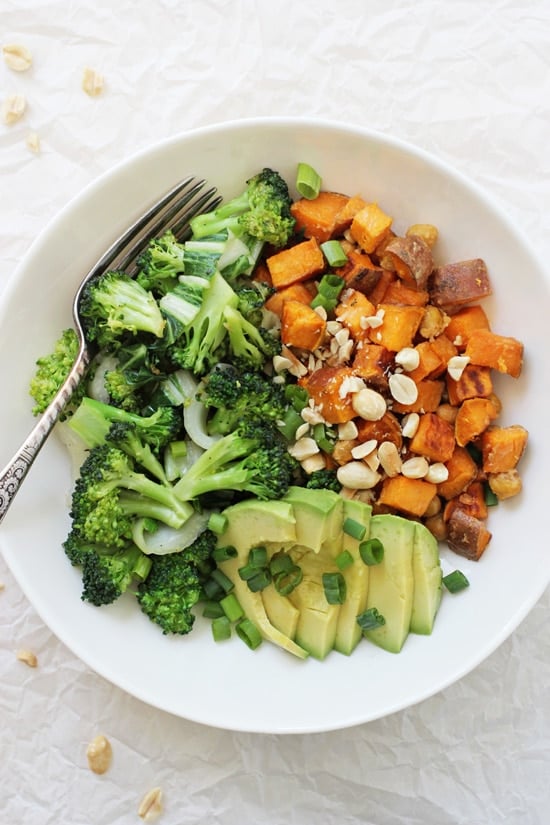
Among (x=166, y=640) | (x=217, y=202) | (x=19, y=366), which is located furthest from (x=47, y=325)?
(x=166, y=640)

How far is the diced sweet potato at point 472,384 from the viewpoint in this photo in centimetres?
261

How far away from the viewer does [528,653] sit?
3004mm

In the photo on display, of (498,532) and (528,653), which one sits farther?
(528,653)

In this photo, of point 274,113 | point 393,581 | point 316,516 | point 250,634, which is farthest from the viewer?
point 274,113

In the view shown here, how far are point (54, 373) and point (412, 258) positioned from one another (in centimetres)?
131

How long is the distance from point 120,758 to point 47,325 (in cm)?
177

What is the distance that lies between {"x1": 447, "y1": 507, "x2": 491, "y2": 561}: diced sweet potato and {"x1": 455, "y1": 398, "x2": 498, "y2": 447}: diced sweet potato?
265 millimetres

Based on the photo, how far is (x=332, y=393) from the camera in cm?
255

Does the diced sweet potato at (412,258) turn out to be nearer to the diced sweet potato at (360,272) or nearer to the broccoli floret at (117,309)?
the diced sweet potato at (360,272)

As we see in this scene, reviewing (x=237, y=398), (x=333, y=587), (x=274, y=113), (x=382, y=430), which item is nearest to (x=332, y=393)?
(x=382, y=430)

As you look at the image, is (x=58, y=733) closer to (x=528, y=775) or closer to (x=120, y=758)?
(x=120, y=758)

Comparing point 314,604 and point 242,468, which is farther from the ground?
point 242,468

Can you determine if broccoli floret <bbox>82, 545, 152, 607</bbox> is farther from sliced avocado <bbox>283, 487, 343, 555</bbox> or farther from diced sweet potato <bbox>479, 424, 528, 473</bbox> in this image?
diced sweet potato <bbox>479, 424, 528, 473</bbox>

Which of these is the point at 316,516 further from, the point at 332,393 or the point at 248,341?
the point at 248,341
